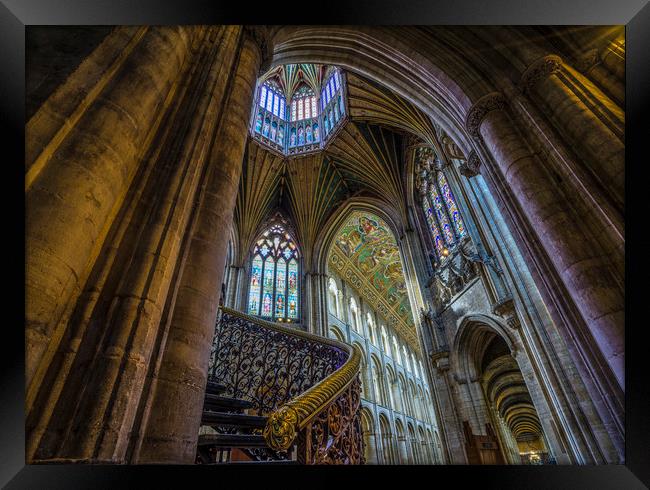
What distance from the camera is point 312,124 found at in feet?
53.7

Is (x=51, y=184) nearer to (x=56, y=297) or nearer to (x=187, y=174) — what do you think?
(x=56, y=297)

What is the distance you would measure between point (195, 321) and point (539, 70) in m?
5.65

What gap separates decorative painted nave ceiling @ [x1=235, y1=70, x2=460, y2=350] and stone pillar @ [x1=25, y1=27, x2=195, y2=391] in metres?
11.2

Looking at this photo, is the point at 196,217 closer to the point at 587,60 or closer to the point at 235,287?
the point at 587,60

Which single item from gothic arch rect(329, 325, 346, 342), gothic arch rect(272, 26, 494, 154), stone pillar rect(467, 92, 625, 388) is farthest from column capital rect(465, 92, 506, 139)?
gothic arch rect(329, 325, 346, 342)

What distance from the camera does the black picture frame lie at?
105 cm

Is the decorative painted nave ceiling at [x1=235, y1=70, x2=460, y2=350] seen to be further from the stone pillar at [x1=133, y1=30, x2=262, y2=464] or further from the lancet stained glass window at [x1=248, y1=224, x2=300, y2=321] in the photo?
the stone pillar at [x1=133, y1=30, x2=262, y2=464]

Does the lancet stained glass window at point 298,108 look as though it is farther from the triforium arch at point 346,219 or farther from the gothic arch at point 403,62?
the gothic arch at point 403,62

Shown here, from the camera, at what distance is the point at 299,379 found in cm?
425
